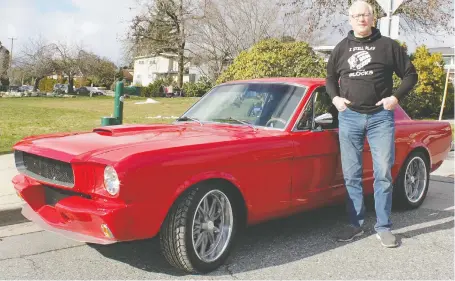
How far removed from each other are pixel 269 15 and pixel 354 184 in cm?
2281

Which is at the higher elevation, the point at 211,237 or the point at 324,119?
the point at 324,119

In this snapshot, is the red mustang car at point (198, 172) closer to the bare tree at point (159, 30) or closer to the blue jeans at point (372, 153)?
the blue jeans at point (372, 153)

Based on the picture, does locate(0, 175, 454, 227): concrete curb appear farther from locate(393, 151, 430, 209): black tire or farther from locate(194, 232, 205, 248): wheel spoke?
locate(393, 151, 430, 209): black tire

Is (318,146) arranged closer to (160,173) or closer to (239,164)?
(239,164)

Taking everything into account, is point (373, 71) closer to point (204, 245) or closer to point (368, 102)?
point (368, 102)

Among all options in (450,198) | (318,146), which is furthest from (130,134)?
(450,198)

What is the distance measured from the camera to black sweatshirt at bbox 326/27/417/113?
4.35 m

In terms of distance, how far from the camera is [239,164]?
379cm

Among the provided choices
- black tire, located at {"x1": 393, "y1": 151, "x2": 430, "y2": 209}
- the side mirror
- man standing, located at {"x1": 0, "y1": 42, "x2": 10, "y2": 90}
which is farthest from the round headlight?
man standing, located at {"x1": 0, "y1": 42, "x2": 10, "y2": 90}

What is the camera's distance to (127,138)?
12.6ft

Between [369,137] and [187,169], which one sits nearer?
[187,169]

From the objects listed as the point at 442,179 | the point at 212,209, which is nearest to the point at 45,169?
the point at 212,209

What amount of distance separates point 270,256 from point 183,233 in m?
0.93

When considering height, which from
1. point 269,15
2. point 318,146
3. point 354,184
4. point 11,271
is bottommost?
point 11,271
